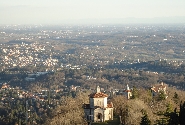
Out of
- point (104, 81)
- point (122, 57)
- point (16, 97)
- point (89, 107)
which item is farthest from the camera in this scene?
point (122, 57)

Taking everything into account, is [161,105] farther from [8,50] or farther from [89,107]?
[8,50]

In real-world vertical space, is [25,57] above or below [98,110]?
below

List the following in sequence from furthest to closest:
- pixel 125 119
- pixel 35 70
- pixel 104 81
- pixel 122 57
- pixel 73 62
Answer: pixel 122 57
pixel 73 62
pixel 35 70
pixel 104 81
pixel 125 119

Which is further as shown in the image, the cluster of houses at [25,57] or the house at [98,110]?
the cluster of houses at [25,57]

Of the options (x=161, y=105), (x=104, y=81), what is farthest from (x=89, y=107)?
(x=104, y=81)

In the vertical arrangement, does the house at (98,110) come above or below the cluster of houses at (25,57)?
above

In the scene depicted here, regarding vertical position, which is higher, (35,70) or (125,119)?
(125,119)

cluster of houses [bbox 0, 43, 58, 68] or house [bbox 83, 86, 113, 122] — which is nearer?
house [bbox 83, 86, 113, 122]

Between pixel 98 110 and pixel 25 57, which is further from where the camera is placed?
pixel 25 57
